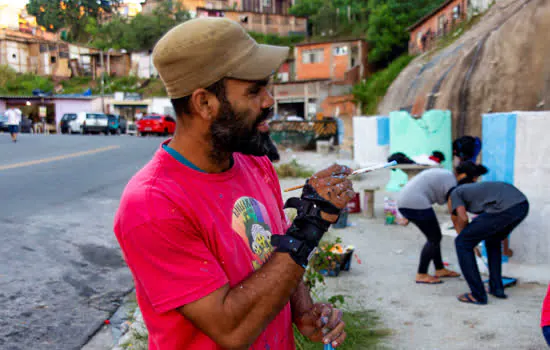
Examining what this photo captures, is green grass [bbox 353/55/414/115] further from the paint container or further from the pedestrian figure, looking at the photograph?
the pedestrian figure

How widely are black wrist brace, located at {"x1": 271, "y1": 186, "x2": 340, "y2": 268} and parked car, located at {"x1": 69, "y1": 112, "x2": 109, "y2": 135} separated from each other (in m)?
32.6

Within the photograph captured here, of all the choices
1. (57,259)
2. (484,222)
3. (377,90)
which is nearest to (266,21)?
(377,90)

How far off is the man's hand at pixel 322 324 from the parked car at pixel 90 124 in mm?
32382

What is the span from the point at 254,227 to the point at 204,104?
44 cm

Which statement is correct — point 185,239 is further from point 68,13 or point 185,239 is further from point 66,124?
point 68,13

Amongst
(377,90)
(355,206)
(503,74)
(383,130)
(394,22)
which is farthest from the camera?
(394,22)

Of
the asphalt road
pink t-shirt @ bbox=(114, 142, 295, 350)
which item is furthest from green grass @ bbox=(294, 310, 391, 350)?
pink t-shirt @ bbox=(114, 142, 295, 350)

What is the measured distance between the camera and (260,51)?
1.60 m

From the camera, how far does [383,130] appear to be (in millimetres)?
13992

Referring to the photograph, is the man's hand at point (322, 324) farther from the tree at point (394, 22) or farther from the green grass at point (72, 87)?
the green grass at point (72, 87)

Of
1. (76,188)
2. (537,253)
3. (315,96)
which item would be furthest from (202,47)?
(315,96)

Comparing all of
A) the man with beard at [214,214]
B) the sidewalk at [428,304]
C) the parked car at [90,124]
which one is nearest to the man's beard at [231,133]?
the man with beard at [214,214]

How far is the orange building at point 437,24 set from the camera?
24359 mm

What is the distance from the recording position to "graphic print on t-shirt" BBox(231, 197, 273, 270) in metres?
1.61
